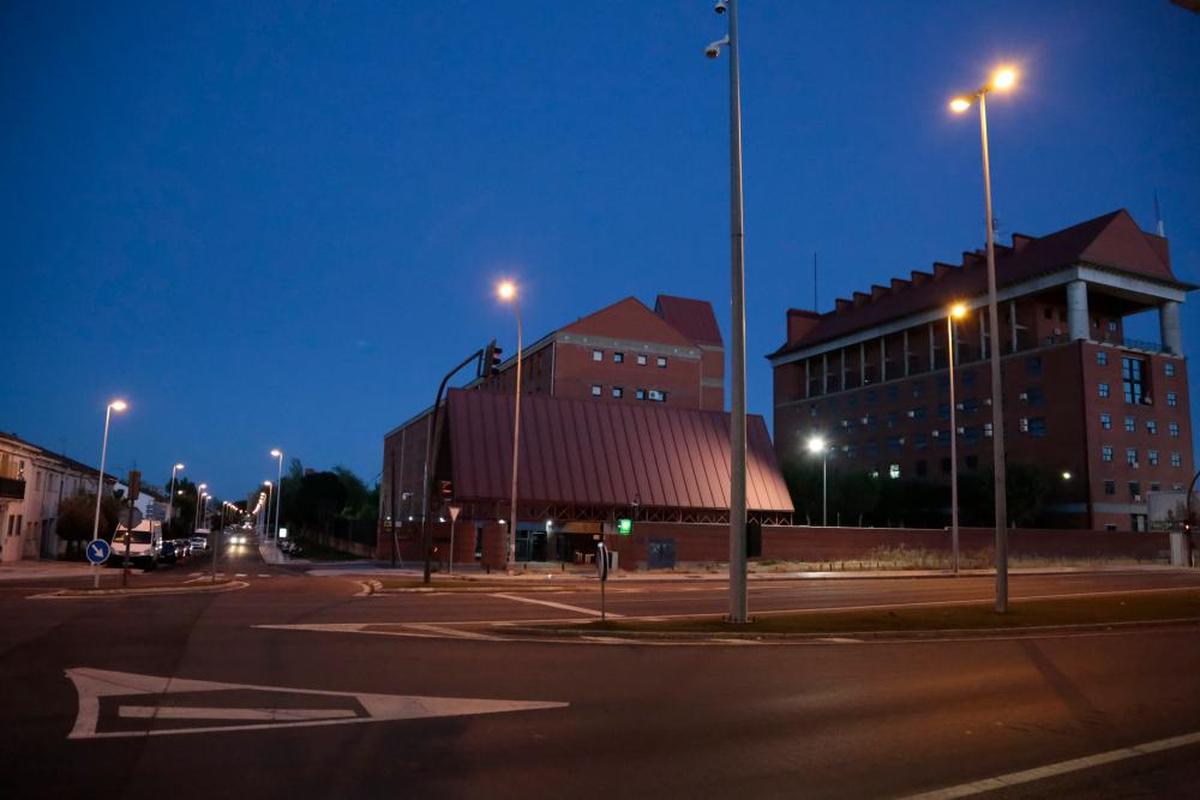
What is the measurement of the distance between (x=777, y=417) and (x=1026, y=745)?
11420 centimetres

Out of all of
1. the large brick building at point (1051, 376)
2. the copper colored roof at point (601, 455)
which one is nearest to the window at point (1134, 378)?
the large brick building at point (1051, 376)

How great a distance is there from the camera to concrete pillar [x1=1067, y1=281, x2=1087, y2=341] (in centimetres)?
8212

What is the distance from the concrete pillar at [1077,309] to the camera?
269 feet

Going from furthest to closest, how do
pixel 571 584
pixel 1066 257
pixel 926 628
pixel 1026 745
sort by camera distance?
1. pixel 1066 257
2. pixel 571 584
3. pixel 926 628
4. pixel 1026 745

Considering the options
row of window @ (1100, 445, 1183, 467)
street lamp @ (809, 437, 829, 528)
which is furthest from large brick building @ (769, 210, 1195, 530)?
street lamp @ (809, 437, 829, 528)

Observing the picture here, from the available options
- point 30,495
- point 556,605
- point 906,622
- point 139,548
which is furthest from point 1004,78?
point 30,495

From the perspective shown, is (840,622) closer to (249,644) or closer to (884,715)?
(884,715)

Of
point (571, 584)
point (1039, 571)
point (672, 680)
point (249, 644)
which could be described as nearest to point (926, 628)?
point (672, 680)

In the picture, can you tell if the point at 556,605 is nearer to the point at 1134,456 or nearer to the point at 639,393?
the point at 639,393

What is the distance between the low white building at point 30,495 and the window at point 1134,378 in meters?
88.2

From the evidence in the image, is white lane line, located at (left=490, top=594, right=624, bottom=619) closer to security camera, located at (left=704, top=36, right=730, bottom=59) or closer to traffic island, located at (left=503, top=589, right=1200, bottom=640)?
traffic island, located at (left=503, top=589, right=1200, bottom=640)

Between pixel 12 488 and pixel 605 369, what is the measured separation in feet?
148

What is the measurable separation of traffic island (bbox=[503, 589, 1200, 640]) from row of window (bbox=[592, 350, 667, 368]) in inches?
2272

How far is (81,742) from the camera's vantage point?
23.7ft
